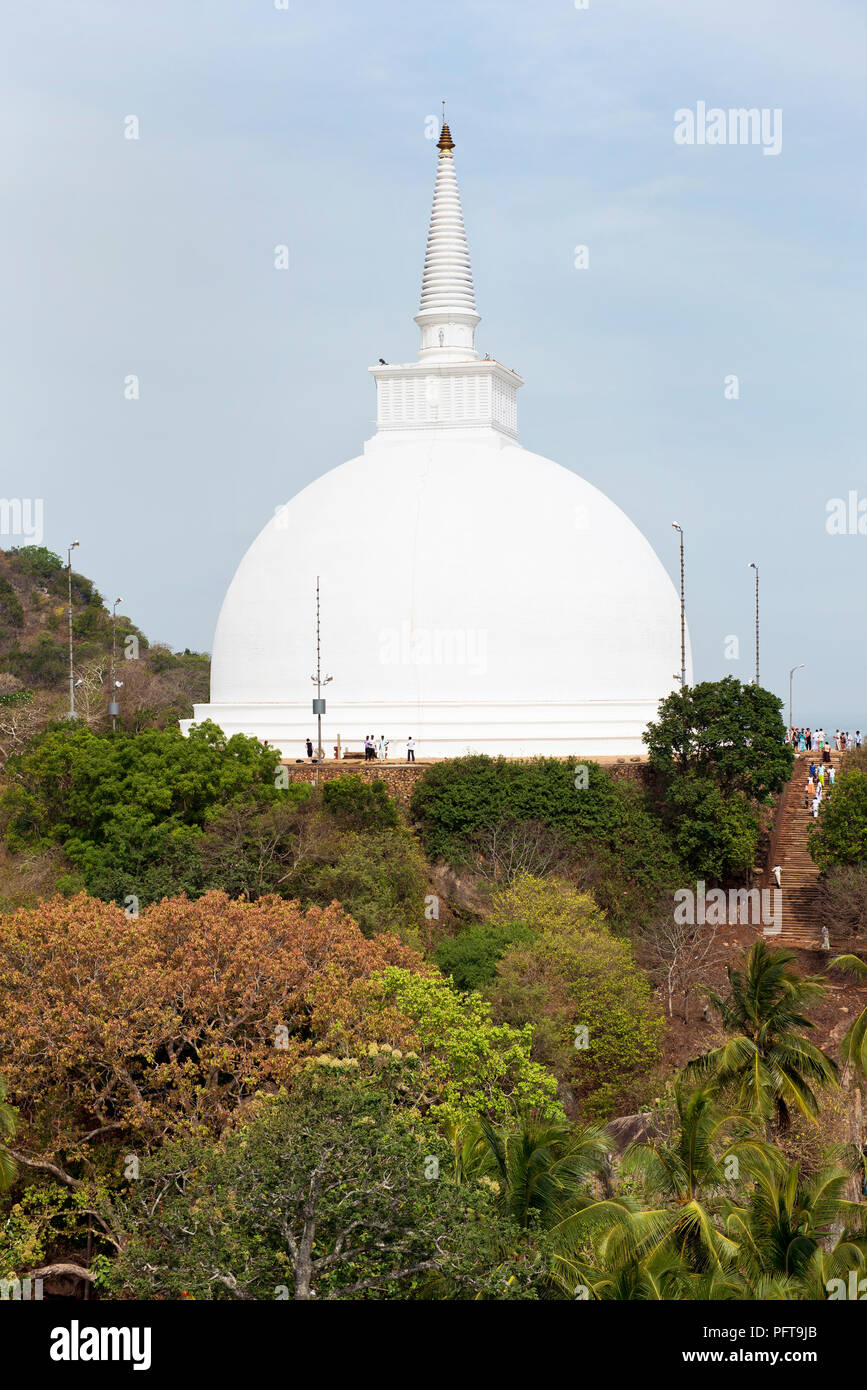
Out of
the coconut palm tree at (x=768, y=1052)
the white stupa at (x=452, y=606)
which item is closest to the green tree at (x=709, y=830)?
the white stupa at (x=452, y=606)

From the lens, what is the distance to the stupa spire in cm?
4909

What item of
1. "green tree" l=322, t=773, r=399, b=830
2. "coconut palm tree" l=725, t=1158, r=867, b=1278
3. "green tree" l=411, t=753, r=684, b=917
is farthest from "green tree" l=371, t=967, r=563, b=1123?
"green tree" l=411, t=753, r=684, b=917

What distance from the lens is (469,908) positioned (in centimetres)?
3741

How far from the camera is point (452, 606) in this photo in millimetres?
43688

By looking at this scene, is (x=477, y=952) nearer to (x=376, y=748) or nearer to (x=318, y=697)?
(x=376, y=748)

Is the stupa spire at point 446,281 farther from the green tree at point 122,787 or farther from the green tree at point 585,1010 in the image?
the green tree at point 585,1010

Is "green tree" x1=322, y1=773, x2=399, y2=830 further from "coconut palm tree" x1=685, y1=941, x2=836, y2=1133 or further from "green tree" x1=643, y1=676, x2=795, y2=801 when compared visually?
"coconut palm tree" x1=685, y1=941, x2=836, y2=1133

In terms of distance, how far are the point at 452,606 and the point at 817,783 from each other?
38.7 ft

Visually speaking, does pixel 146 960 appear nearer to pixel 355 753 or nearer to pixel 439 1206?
pixel 439 1206

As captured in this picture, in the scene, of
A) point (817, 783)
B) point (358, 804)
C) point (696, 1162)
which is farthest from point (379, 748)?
point (696, 1162)

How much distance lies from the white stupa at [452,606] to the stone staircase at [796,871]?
4782 mm

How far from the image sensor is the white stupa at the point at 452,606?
43500 mm
